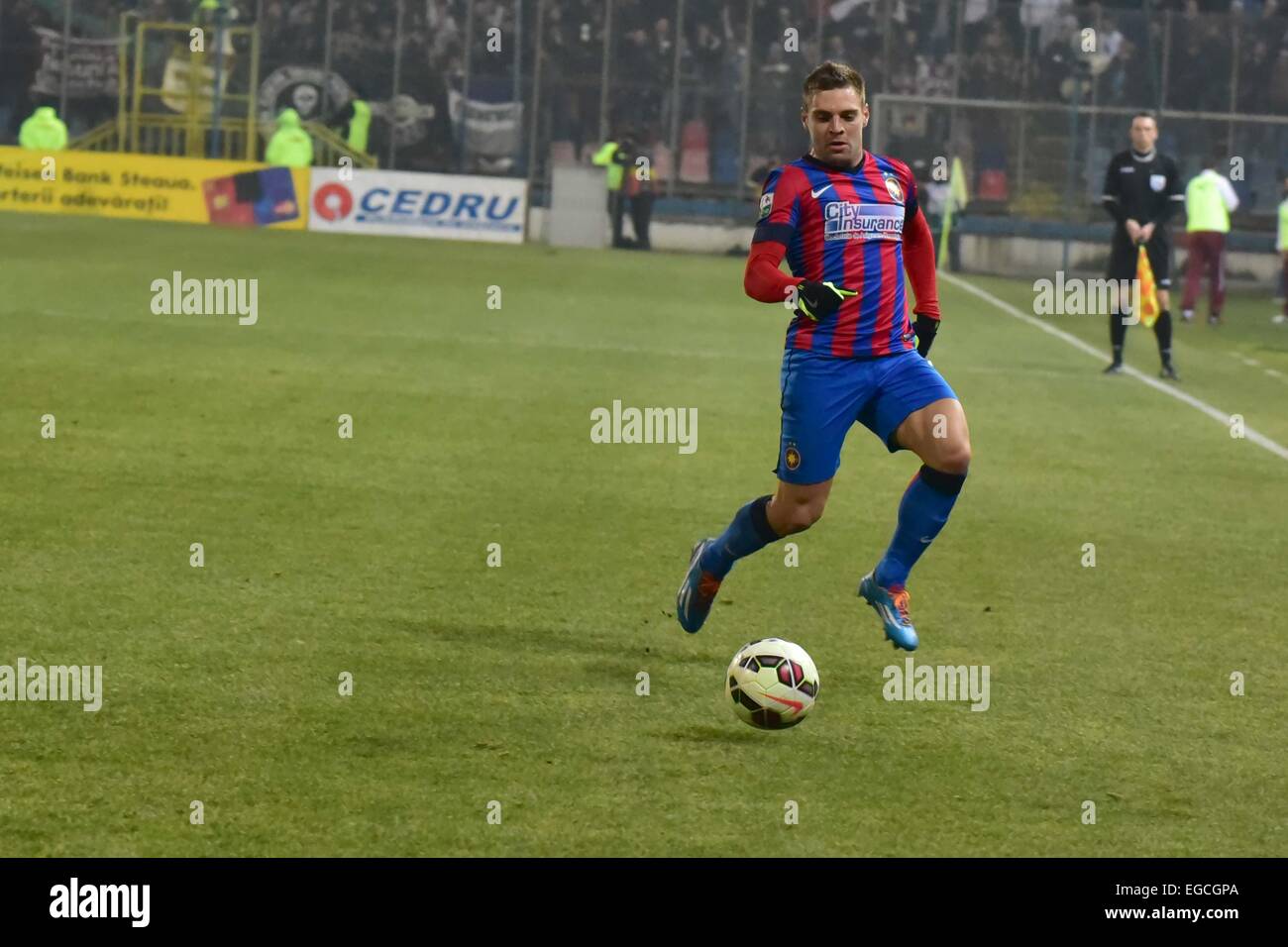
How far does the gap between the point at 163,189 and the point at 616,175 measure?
8.34m

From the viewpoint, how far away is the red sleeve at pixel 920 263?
7594 mm

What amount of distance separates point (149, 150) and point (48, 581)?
111 ft

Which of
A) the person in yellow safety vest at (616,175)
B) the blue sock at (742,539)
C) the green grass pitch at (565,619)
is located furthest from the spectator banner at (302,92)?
the blue sock at (742,539)

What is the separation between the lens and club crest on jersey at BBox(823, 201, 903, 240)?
729 cm

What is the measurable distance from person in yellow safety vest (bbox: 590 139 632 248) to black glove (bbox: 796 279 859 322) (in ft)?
101

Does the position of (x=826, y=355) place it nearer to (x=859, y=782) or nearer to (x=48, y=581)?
(x=859, y=782)

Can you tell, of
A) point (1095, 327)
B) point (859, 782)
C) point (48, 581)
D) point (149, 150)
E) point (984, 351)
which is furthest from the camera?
point (149, 150)

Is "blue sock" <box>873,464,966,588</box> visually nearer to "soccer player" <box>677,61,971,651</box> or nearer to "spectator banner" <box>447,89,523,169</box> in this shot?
"soccer player" <box>677,61,971,651</box>

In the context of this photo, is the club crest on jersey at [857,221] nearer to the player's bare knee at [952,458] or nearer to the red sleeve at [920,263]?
the red sleeve at [920,263]

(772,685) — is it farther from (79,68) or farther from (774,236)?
(79,68)

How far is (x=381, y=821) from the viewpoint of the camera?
504 cm

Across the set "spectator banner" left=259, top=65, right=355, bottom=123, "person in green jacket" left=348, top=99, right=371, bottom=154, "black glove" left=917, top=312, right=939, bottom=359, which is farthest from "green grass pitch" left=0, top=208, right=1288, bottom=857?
"spectator banner" left=259, top=65, right=355, bottom=123

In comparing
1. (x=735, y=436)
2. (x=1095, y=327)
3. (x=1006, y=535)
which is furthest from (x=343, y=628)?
(x=1095, y=327)

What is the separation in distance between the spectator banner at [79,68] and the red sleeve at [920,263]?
35457mm
